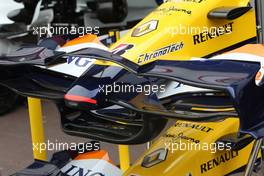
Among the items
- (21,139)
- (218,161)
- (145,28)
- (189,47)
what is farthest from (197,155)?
(21,139)

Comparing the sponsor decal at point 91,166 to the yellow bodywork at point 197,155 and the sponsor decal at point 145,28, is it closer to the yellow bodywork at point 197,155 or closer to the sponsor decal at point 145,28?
the yellow bodywork at point 197,155

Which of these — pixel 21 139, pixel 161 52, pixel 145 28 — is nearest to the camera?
pixel 161 52

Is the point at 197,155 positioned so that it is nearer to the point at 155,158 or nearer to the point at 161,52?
the point at 155,158

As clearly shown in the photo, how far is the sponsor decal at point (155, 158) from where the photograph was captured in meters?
2.03

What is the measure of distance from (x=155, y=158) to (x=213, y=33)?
20.3 inches

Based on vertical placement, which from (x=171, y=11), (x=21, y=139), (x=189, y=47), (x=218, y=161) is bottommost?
(x=21, y=139)

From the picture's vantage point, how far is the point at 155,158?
2.06m

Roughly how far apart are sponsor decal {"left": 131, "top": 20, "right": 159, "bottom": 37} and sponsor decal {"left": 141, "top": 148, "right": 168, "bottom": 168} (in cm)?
44

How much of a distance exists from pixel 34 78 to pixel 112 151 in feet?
6.93

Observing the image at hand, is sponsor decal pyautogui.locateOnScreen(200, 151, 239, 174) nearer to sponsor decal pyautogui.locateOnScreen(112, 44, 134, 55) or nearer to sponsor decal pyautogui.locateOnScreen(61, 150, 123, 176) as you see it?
sponsor decal pyautogui.locateOnScreen(61, 150, 123, 176)

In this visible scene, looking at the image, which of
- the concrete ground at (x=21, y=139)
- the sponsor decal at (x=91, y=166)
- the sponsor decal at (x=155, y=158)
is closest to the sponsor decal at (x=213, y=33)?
the sponsor decal at (x=155, y=158)

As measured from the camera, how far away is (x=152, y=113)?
161 cm

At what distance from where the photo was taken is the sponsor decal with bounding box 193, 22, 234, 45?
2041 millimetres

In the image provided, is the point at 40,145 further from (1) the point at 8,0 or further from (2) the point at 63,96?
(1) the point at 8,0
